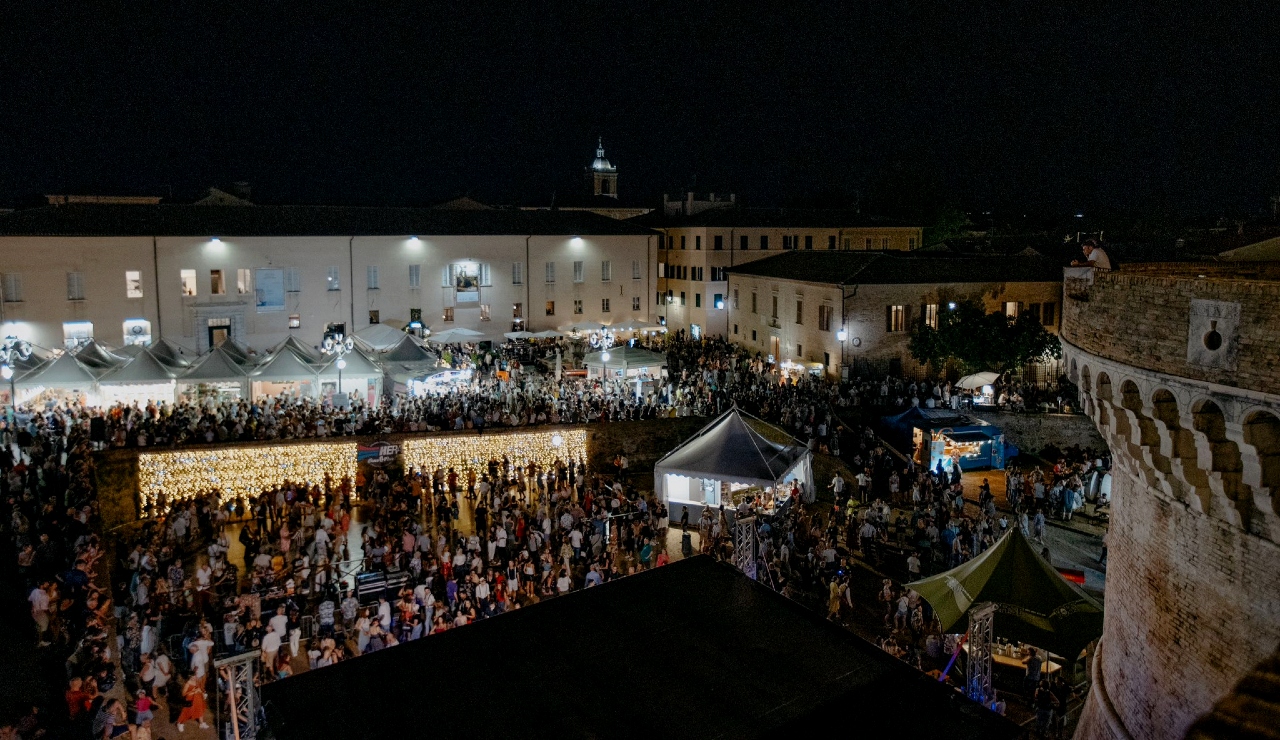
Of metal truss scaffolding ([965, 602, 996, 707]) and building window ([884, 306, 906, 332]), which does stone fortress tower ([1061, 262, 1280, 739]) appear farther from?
building window ([884, 306, 906, 332])

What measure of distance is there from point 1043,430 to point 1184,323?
21.5m

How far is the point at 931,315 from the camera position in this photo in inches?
1323

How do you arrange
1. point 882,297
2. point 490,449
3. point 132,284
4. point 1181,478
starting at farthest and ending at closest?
point 882,297 < point 132,284 < point 490,449 < point 1181,478

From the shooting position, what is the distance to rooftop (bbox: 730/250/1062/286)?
109ft

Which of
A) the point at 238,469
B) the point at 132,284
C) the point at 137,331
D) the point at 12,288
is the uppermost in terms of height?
the point at 132,284

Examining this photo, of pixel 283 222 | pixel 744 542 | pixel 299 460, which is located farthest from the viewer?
pixel 283 222

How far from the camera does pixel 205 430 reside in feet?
67.5

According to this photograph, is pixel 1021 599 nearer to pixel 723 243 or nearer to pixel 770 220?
pixel 723 243

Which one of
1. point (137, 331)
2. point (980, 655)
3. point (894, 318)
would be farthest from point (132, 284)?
point (980, 655)

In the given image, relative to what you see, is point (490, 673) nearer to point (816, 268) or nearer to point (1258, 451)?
point (1258, 451)

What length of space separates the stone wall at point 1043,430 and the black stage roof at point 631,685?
21.6 m

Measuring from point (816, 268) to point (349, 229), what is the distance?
1867 cm

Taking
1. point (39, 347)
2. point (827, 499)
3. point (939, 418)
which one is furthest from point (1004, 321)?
point (39, 347)

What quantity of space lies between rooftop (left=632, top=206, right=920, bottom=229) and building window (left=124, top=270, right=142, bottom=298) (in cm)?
2548
